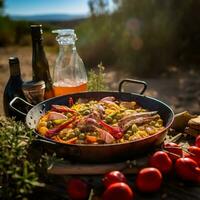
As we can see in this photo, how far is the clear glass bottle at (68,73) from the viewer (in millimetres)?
2625

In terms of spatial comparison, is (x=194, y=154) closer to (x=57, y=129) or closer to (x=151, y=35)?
(x=57, y=129)

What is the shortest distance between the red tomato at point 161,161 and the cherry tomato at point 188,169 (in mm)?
46

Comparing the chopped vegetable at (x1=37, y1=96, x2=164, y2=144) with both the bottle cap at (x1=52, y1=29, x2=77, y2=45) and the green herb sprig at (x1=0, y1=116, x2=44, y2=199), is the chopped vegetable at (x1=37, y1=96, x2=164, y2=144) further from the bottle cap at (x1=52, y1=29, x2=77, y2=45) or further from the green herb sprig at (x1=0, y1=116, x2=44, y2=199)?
the bottle cap at (x1=52, y1=29, x2=77, y2=45)

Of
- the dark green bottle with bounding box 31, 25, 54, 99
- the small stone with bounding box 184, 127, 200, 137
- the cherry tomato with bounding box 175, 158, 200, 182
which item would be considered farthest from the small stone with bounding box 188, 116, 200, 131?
the dark green bottle with bounding box 31, 25, 54, 99

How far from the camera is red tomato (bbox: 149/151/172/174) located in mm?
1849

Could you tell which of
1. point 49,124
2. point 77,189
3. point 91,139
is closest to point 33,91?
point 49,124

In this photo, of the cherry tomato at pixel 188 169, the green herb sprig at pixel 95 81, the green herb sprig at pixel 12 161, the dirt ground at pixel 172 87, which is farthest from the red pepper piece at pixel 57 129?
the dirt ground at pixel 172 87

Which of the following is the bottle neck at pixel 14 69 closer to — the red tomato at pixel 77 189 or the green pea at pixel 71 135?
the green pea at pixel 71 135

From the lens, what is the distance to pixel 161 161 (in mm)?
1853

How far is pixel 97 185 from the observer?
187 cm

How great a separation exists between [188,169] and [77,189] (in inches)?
19.9

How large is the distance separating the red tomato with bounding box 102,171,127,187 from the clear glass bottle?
3.18 ft

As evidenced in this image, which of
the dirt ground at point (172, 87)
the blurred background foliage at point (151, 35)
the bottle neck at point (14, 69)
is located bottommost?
the dirt ground at point (172, 87)

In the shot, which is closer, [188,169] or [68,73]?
[188,169]
